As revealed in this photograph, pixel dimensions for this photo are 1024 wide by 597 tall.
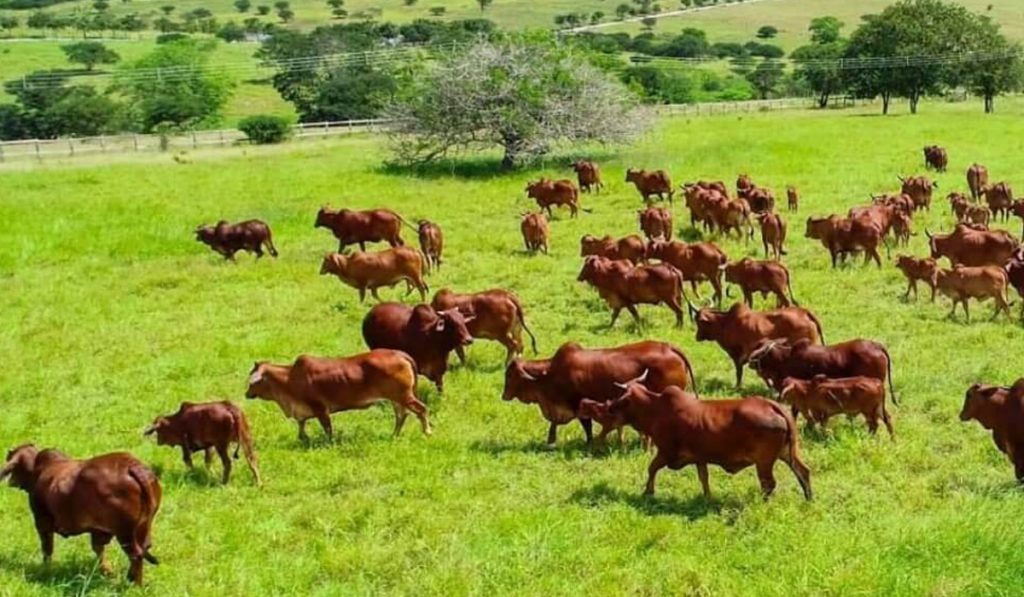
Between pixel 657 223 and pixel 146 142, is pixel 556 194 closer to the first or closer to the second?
pixel 657 223

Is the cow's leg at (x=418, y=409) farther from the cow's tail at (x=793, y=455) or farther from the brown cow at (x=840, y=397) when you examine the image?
the cow's tail at (x=793, y=455)

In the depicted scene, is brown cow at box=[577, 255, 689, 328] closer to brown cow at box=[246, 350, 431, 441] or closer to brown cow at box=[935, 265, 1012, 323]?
brown cow at box=[935, 265, 1012, 323]

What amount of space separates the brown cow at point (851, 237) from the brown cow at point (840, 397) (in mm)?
9049

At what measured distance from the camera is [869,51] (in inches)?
2648

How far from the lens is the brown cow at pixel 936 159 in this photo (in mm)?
32906

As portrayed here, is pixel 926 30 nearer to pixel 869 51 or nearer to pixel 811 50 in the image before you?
pixel 869 51

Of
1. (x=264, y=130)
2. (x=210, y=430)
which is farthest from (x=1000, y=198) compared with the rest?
(x=264, y=130)

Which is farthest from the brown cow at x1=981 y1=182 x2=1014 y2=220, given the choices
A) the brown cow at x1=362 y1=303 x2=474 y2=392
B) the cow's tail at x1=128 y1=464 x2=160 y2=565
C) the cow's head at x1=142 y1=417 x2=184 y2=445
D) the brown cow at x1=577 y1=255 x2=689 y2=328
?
the cow's tail at x1=128 y1=464 x2=160 y2=565

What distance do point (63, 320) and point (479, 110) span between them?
1890cm

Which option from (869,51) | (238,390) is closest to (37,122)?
(869,51)

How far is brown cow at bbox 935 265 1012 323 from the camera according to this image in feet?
50.9

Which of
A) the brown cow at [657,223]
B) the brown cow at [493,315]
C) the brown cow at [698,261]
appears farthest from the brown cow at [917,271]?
the brown cow at [493,315]

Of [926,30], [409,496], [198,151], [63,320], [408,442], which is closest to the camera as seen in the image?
[409,496]

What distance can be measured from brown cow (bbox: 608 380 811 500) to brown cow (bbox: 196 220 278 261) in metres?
13.8
